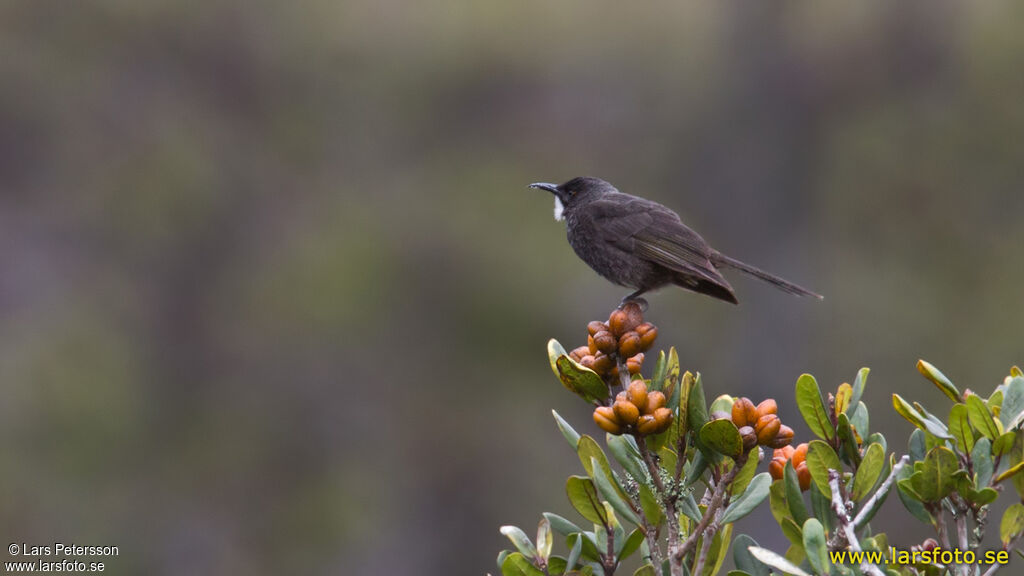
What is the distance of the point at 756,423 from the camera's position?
6.62 feet

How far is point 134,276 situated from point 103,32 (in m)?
2.61

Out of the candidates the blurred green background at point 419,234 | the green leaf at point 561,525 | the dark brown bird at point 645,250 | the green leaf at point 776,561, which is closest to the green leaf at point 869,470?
the green leaf at point 776,561

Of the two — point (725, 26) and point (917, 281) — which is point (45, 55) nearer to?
point (725, 26)

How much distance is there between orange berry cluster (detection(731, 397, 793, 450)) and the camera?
200 centimetres

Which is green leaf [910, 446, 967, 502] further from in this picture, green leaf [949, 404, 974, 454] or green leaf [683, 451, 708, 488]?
green leaf [683, 451, 708, 488]

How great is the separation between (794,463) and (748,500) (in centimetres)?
22

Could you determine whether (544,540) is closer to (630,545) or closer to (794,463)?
(630,545)

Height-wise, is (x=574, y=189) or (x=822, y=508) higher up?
(x=574, y=189)

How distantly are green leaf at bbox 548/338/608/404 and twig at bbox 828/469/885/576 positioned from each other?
1.64 ft

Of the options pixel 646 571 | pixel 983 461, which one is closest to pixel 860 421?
pixel 983 461

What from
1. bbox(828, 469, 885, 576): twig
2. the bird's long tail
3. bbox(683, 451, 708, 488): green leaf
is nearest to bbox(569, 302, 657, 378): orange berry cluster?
bbox(683, 451, 708, 488): green leaf

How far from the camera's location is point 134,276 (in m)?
10.2

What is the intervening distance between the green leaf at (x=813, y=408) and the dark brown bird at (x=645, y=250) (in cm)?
137

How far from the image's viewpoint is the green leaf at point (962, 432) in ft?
6.75
